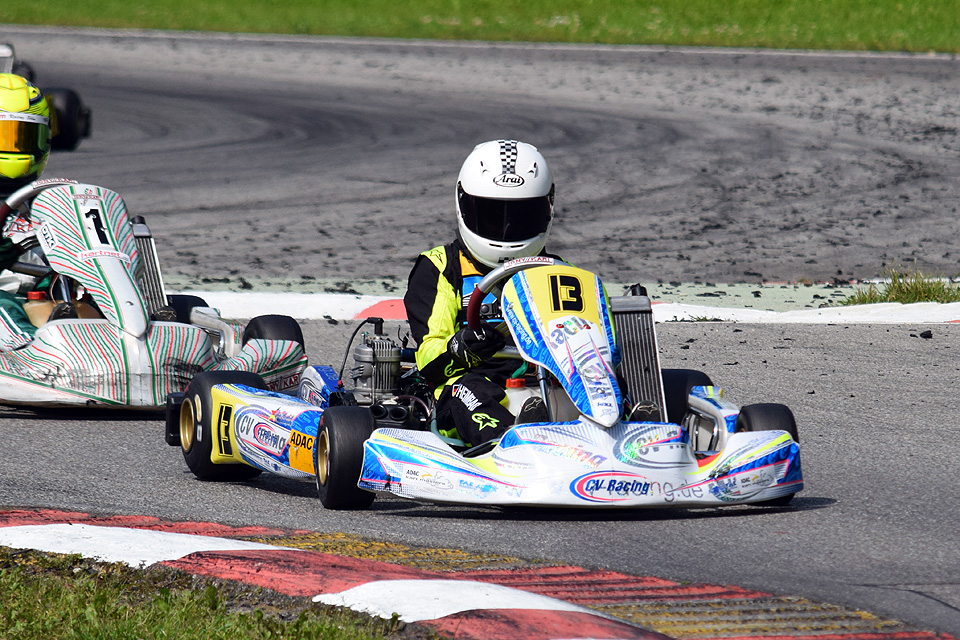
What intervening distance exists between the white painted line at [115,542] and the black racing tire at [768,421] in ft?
5.81

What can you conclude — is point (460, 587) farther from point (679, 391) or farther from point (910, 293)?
point (910, 293)

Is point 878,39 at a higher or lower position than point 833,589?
higher

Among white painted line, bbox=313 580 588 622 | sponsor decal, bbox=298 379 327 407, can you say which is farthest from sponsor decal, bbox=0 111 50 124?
white painted line, bbox=313 580 588 622

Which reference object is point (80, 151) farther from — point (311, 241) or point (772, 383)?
point (772, 383)

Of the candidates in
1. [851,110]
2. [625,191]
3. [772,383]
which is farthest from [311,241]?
[851,110]

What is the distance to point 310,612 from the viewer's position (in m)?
3.65

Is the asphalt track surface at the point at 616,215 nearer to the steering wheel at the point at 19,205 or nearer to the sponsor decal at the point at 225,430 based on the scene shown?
the sponsor decal at the point at 225,430

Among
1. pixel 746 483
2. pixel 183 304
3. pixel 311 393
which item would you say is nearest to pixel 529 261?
pixel 746 483

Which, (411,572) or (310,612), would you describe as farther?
(411,572)

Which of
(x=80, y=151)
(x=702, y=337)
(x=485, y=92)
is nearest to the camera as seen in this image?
(x=702, y=337)

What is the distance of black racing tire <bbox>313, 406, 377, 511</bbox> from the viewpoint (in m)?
4.94

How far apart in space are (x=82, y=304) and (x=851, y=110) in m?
11.9

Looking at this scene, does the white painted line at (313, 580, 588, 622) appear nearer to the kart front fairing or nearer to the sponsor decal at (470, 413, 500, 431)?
the kart front fairing

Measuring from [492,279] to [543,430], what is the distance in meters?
A: 0.70
